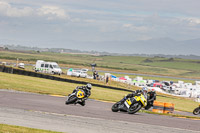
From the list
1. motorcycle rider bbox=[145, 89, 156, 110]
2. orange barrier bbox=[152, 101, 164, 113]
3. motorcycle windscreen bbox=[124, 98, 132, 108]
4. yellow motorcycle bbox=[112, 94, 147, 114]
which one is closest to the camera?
yellow motorcycle bbox=[112, 94, 147, 114]

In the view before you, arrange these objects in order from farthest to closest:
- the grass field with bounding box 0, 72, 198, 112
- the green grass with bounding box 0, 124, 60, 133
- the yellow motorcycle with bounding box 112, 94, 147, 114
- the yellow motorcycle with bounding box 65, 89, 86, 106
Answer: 1. the grass field with bounding box 0, 72, 198, 112
2. the yellow motorcycle with bounding box 65, 89, 86, 106
3. the yellow motorcycle with bounding box 112, 94, 147, 114
4. the green grass with bounding box 0, 124, 60, 133

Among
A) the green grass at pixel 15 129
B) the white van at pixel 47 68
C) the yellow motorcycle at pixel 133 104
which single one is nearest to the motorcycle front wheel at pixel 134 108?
the yellow motorcycle at pixel 133 104

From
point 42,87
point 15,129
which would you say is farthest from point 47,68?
point 15,129

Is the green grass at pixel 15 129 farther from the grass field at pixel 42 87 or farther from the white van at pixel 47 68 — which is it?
the white van at pixel 47 68

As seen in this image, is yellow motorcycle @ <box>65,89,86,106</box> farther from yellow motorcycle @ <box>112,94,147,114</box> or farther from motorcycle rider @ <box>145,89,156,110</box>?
motorcycle rider @ <box>145,89,156,110</box>

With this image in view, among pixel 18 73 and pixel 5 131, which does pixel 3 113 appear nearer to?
pixel 5 131

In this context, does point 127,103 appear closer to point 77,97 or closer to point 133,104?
point 133,104

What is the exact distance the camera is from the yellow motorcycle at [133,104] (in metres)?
17.2

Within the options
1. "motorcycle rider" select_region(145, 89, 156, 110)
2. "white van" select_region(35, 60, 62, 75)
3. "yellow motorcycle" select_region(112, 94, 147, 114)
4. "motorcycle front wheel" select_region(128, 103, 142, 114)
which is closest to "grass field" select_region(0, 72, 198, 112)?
"motorcycle rider" select_region(145, 89, 156, 110)

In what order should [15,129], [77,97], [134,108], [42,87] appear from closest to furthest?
[15,129]
[134,108]
[77,97]
[42,87]

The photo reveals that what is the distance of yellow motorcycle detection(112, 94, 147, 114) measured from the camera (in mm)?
17250

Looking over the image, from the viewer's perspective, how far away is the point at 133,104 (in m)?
17.4

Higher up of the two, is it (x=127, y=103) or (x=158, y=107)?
(x=127, y=103)

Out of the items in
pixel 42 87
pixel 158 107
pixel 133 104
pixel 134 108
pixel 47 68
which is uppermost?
pixel 47 68
